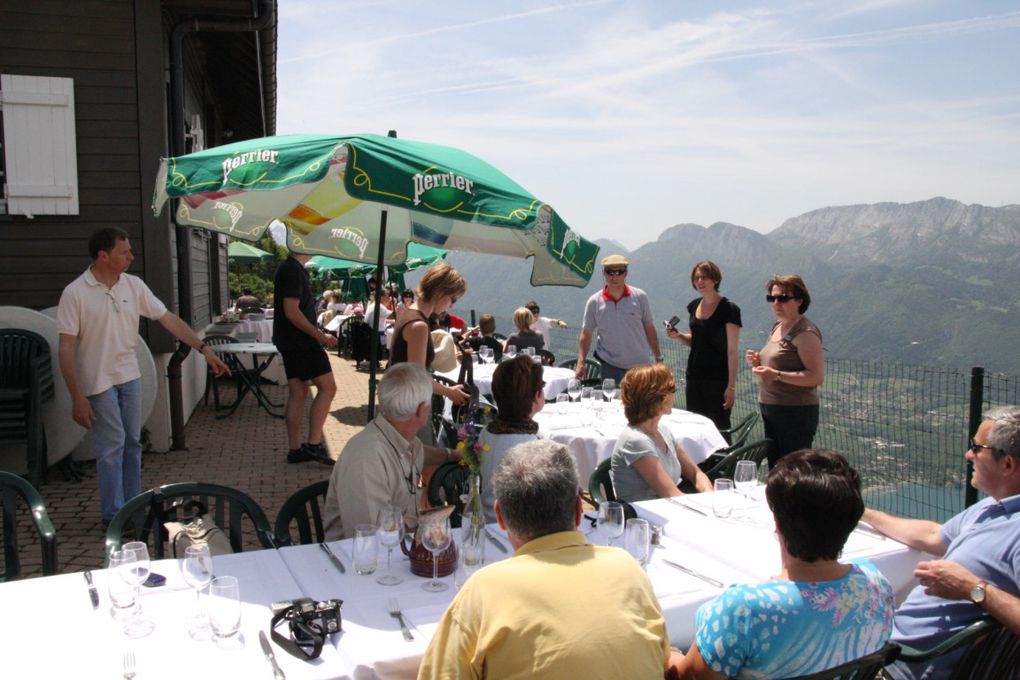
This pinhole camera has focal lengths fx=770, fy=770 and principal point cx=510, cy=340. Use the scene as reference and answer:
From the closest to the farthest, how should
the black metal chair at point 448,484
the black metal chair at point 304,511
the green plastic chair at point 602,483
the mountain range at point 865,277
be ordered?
the black metal chair at point 304,511, the black metal chair at point 448,484, the green plastic chair at point 602,483, the mountain range at point 865,277

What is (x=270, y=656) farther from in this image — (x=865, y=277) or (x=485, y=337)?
(x=865, y=277)

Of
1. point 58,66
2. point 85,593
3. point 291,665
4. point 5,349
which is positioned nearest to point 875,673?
point 291,665

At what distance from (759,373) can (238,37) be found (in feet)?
26.5

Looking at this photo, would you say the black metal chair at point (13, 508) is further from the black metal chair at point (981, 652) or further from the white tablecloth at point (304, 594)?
the black metal chair at point (981, 652)

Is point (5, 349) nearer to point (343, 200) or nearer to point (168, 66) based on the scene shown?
point (343, 200)

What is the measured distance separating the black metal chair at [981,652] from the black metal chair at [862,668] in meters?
0.43

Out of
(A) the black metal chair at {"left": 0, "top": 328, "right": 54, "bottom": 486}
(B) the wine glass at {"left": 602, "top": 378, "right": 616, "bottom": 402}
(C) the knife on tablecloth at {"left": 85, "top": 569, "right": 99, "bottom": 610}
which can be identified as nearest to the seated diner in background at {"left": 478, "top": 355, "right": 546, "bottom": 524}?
(C) the knife on tablecloth at {"left": 85, "top": 569, "right": 99, "bottom": 610}

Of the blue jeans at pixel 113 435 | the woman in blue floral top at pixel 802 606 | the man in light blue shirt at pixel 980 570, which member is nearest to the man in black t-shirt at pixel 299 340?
the blue jeans at pixel 113 435

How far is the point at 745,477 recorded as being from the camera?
3287mm

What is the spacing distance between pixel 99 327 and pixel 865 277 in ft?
298

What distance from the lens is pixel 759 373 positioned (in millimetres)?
5172

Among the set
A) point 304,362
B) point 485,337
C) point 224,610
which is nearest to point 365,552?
point 224,610

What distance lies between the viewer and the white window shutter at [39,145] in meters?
6.77

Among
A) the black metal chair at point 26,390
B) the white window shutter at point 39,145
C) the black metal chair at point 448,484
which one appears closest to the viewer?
the black metal chair at point 448,484
